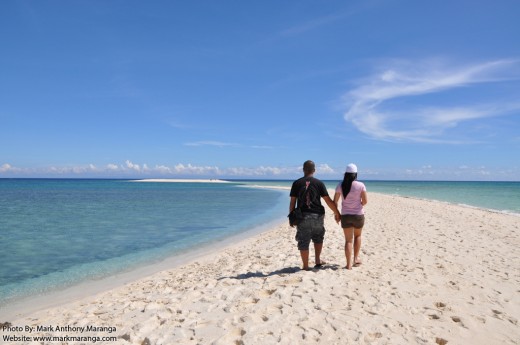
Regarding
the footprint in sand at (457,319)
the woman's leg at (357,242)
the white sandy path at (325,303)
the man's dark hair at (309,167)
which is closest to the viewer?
the white sandy path at (325,303)

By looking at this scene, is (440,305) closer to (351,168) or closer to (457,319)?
(457,319)

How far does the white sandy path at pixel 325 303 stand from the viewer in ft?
14.3

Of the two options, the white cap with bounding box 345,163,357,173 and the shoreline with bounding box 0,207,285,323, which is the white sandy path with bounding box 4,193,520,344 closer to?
the shoreline with bounding box 0,207,285,323

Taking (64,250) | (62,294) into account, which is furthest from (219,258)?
(64,250)


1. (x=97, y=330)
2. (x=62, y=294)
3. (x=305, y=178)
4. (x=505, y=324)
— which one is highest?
(x=305, y=178)

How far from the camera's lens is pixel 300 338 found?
421cm

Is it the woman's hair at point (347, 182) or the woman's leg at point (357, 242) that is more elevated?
the woman's hair at point (347, 182)

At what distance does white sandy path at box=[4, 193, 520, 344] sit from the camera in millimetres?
4355

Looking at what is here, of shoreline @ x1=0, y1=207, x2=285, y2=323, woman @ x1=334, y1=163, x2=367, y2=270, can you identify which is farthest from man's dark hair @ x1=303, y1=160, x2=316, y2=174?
shoreline @ x1=0, y1=207, x2=285, y2=323

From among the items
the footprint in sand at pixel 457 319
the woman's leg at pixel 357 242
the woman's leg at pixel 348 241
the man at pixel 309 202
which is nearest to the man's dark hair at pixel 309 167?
the man at pixel 309 202

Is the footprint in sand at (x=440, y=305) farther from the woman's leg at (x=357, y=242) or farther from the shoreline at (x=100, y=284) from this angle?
the shoreline at (x=100, y=284)

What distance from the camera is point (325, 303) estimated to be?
17.3 feet

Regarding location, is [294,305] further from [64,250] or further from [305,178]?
[64,250]

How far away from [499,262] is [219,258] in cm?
776
